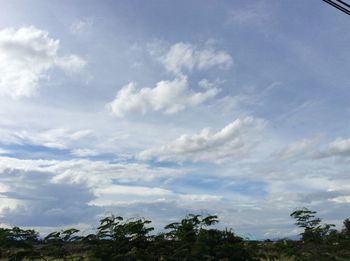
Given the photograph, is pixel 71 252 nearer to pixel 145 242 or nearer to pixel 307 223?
pixel 145 242

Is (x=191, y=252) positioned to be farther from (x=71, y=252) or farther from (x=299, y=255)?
(x=299, y=255)

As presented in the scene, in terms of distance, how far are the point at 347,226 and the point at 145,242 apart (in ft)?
63.0

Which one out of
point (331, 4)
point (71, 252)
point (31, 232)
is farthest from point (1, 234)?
point (331, 4)

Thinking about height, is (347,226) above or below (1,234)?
above

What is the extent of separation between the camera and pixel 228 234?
17562 mm

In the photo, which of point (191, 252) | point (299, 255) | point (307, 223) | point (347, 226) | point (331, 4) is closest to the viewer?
point (331, 4)

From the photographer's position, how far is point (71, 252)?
1914cm

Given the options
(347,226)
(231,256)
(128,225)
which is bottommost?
(231,256)

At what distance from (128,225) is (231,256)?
3782mm

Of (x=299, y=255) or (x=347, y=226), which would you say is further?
(x=347, y=226)

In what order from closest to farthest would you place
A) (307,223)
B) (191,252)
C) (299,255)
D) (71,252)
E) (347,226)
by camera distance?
(191,252), (71,252), (299,255), (307,223), (347,226)

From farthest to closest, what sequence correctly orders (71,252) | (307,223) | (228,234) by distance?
(307,223) → (71,252) → (228,234)

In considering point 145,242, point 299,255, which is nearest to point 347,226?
point 299,255

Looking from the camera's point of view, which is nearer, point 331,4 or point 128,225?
point 331,4
